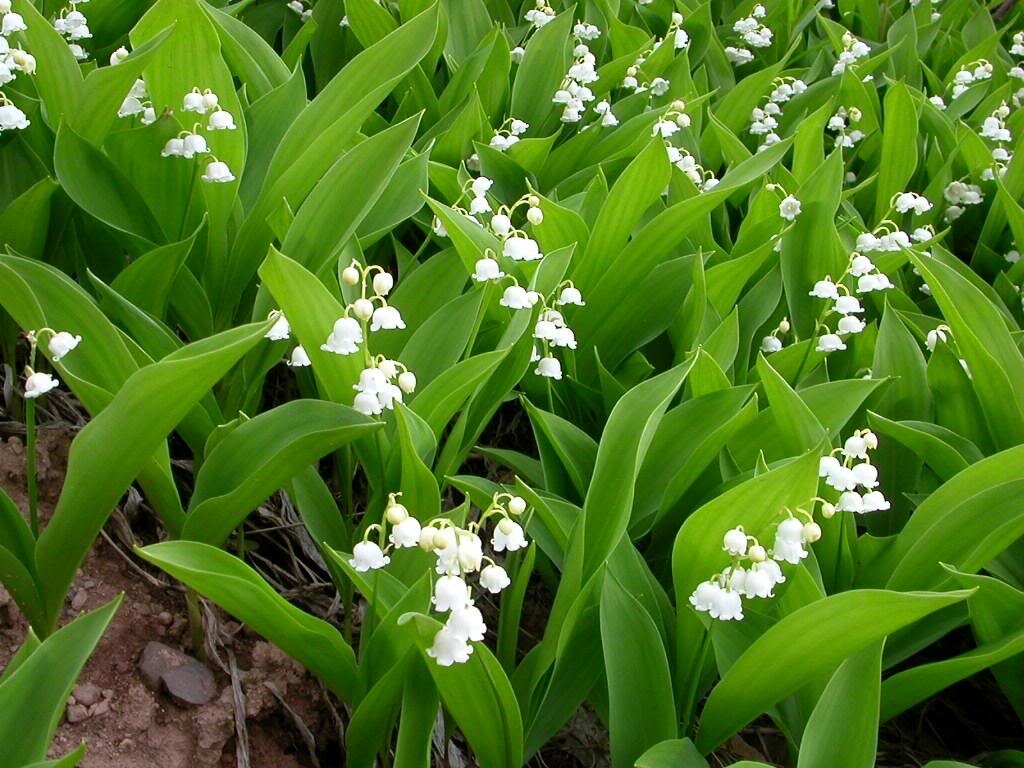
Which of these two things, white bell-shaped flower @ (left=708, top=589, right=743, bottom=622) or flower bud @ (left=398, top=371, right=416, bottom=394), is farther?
flower bud @ (left=398, top=371, right=416, bottom=394)

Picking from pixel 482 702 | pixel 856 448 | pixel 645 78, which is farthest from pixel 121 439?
pixel 645 78

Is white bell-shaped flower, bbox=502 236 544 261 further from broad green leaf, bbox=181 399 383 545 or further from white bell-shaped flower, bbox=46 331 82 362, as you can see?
white bell-shaped flower, bbox=46 331 82 362

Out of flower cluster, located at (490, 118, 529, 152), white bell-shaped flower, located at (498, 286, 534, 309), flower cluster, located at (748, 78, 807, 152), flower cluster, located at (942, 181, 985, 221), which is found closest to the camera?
white bell-shaped flower, located at (498, 286, 534, 309)

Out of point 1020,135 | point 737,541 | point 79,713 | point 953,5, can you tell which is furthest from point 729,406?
point 953,5

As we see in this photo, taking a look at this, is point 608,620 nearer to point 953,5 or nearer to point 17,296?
point 17,296

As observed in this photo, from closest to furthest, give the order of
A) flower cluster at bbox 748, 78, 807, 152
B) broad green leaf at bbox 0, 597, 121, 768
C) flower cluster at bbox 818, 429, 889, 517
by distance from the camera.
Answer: broad green leaf at bbox 0, 597, 121, 768
flower cluster at bbox 818, 429, 889, 517
flower cluster at bbox 748, 78, 807, 152

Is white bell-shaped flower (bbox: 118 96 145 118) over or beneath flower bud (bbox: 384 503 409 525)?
over

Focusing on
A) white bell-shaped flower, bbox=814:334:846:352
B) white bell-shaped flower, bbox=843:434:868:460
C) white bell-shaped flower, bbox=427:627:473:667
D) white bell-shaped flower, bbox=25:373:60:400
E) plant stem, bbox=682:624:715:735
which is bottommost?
plant stem, bbox=682:624:715:735

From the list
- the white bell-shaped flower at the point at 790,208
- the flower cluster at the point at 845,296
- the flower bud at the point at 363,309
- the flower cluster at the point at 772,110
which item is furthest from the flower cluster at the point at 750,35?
the flower bud at the point at 363,309

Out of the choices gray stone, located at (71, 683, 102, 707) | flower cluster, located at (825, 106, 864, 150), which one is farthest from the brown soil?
flower cluster, located at (825, 106, 864, 150)
